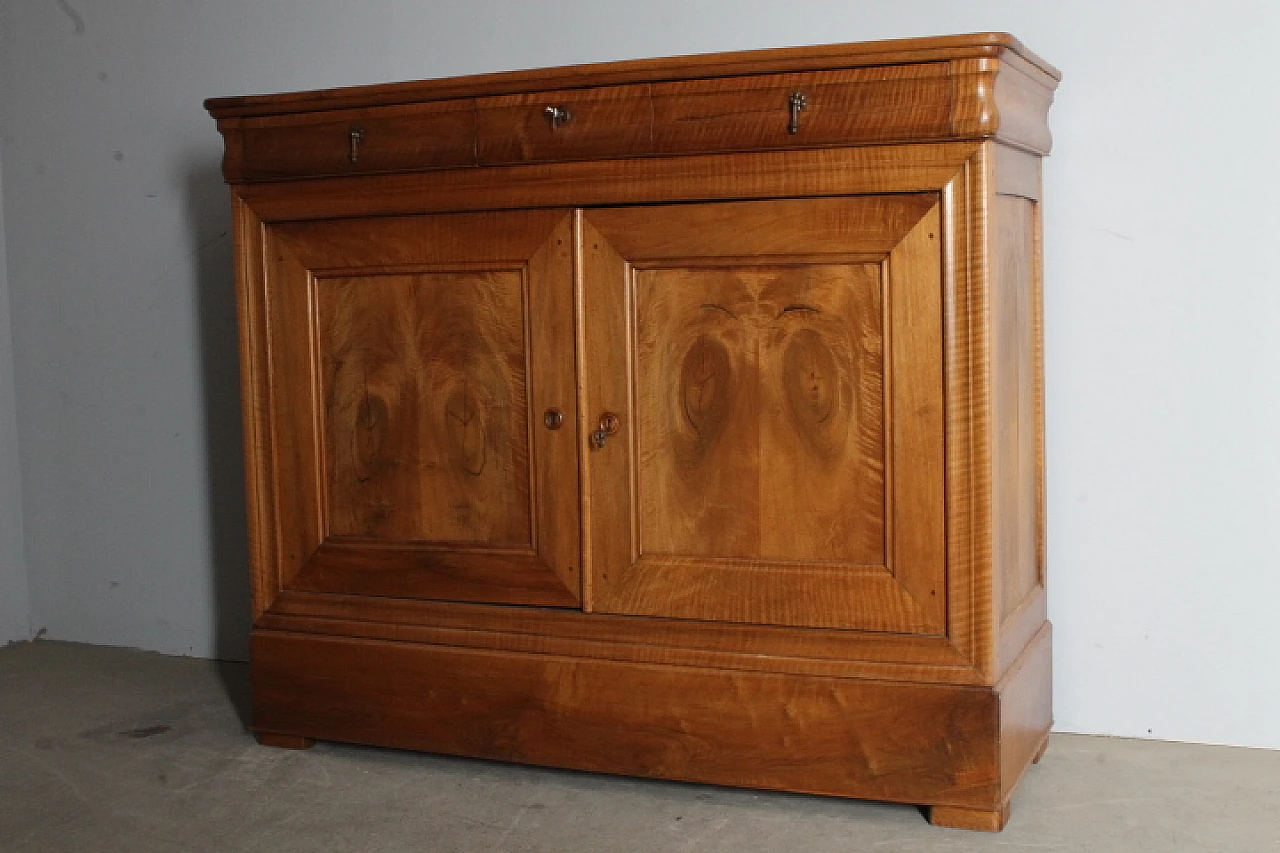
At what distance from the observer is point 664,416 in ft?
7.83

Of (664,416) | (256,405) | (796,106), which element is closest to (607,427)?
(664,416)

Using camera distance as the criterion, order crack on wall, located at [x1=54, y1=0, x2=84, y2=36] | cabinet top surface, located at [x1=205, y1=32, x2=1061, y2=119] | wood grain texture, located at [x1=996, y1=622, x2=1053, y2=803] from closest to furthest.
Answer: cabinet top surface, located at [x1=205, y1=32, x2=1061, y2=119], wood grain texture, located at [x1=996, y1=622, x2=1053, y2=803], crack on wall, located at [x1=54, y1=0, x2=84, y2=36]

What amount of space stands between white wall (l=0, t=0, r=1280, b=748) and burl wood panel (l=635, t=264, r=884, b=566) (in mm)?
596

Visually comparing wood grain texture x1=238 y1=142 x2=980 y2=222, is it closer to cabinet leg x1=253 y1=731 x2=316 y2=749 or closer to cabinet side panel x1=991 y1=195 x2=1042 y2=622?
cabinet side panel x1=991 y1=195 x2=1042 y2=622

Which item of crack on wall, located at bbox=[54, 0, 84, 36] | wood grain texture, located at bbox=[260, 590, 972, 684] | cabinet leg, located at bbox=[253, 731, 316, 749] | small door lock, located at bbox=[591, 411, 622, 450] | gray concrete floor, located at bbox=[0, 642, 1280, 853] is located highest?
crack on wall, located at bbox=[54, 0, 84, 36]

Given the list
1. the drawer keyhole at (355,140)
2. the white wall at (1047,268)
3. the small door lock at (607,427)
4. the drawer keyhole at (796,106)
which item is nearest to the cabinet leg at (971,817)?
the white wall at (1047,268)

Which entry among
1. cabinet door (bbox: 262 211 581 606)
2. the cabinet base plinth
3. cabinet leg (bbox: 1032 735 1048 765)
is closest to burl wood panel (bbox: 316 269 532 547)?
cabinet door (bbox: 262 211 581 606)

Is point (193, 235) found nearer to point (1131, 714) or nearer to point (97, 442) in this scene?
point (97, 442)

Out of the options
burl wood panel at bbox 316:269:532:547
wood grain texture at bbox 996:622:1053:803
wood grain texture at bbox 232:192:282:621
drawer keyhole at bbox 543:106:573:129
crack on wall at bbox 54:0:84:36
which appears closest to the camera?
wood grain texture at bbox 996:622:1053:803

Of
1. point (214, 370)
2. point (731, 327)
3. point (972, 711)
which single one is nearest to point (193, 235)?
point (214, 370)

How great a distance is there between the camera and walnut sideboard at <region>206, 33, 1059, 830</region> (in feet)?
7.25

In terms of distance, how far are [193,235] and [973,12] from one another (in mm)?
1873

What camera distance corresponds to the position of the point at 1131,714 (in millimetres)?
2684

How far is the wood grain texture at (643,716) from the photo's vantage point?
7.32ft
